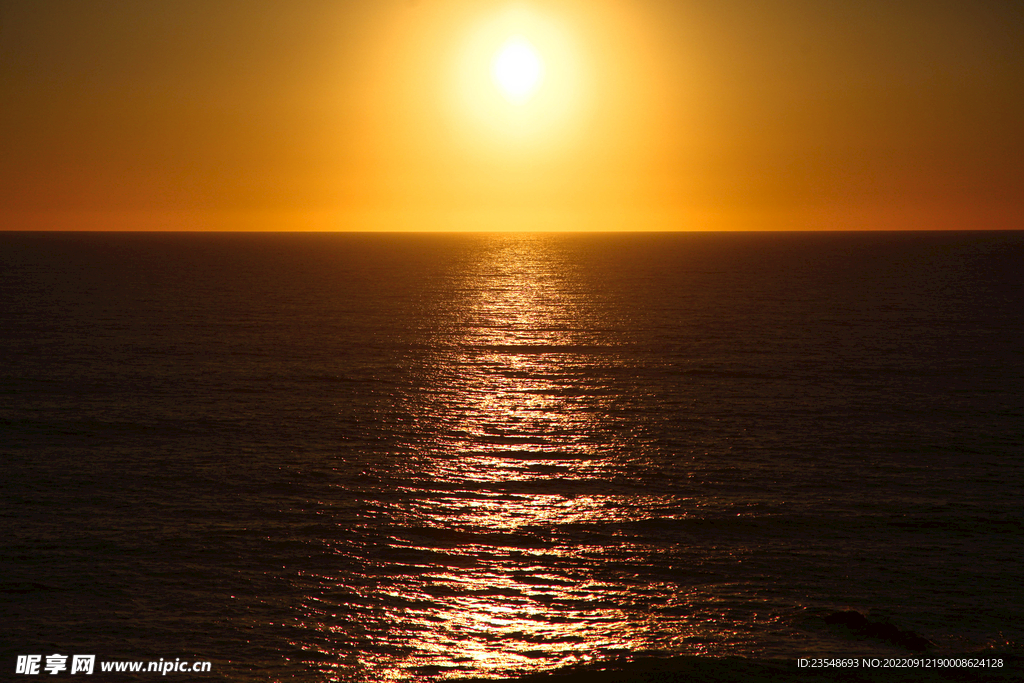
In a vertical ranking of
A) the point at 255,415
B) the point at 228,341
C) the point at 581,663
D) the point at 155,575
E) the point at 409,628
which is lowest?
the point at 581,663

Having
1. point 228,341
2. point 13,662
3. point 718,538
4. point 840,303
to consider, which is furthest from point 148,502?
point 840,303

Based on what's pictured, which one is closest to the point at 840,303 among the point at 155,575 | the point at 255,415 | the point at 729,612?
the point at 255,415

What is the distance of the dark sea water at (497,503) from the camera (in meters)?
33.5

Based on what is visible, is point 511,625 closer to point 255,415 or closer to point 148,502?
point 148,502

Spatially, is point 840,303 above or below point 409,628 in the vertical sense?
above

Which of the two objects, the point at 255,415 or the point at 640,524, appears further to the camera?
the point at 255,415

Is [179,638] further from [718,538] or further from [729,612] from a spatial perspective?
[718,538]

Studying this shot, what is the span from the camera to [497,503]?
47.8 metres

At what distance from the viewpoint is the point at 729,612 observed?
35.1 m

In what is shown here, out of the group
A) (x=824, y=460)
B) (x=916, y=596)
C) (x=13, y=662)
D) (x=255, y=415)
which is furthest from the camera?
(x=255, y=415)

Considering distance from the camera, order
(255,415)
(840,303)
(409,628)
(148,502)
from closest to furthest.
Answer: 1. (409,628)
2. (148,502)
3. (255,415)
4. (840,303)

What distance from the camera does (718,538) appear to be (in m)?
43.1

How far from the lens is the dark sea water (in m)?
33.5

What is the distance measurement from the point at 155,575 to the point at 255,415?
98.5 ft
